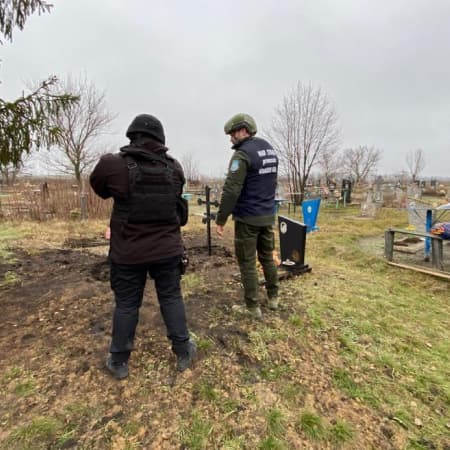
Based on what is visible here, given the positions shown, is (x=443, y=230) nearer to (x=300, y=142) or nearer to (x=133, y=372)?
(x=133, y=372)

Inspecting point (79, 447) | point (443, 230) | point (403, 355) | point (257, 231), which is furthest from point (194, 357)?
point (443, 230)

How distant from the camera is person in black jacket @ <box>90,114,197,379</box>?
163 cm

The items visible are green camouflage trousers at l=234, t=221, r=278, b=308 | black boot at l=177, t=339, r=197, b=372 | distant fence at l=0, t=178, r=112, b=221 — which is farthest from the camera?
distant fence at l=0, t=178, r=112, b=221

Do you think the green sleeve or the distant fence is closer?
the green sleeve

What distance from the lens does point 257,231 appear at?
2547 mm

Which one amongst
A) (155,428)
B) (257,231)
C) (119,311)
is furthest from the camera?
(257,231)

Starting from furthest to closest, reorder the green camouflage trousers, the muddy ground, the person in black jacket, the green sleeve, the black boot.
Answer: the green camouflage trousers, the green sleeve, the black boot, the person in black jacket, the muddy ground

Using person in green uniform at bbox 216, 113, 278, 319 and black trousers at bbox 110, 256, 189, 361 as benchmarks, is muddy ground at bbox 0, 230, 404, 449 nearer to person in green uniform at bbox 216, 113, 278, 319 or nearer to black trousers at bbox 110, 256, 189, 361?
black trousers at bbox 110, 256, 189, 361

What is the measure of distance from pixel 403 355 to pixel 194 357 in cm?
179

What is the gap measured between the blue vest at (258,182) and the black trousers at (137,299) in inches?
35.2

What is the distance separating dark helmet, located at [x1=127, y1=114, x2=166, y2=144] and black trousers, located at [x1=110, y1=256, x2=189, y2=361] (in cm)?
79

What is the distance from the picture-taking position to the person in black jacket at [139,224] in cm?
163

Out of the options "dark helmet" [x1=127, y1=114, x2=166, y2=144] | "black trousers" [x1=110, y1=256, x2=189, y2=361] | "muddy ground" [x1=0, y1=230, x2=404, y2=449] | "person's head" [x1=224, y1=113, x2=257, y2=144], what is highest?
"person's head" [x1=224, y1=113, x2=257, y2=144]

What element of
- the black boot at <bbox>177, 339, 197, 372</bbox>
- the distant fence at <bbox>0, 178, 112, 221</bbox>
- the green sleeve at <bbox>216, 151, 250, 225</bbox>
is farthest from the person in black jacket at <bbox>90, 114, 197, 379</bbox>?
the distant fence at <bbox>0, 178, 112, 221</bbox>
